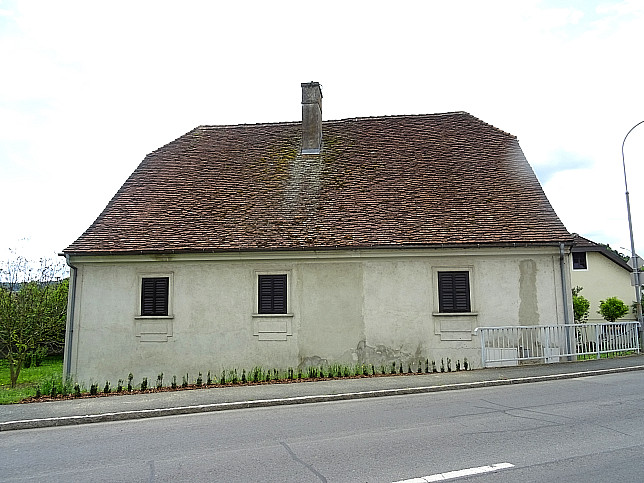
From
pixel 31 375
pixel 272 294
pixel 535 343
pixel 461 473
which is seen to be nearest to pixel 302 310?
pixel 272 294

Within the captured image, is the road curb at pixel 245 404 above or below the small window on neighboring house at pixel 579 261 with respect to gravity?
below

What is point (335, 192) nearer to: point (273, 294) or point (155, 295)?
point (273, 294)

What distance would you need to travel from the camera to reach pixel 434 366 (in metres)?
14.3

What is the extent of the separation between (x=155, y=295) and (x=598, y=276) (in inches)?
1189

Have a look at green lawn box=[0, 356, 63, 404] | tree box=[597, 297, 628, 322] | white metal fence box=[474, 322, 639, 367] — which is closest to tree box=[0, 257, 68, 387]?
green lawn box=[0, 356, 63, 404]

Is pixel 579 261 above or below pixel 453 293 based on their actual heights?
above

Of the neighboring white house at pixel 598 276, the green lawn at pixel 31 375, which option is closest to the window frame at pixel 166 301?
the green lawn at pixel 31 375

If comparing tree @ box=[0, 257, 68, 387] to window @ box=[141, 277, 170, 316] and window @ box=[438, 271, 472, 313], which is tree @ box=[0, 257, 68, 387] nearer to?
window @ box=[141, 277, 170, 316]

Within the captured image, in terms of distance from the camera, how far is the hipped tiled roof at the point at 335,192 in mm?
15734

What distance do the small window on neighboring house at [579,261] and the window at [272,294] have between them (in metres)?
26.7

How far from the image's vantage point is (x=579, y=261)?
3556 cm

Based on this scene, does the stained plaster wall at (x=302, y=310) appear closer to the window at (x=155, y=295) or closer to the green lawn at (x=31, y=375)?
the window at (x=155, y=295)

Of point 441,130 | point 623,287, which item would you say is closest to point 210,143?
point 441,130

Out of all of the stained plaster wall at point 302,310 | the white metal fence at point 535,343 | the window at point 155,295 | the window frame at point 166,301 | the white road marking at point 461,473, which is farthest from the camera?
the window at point 155,295
